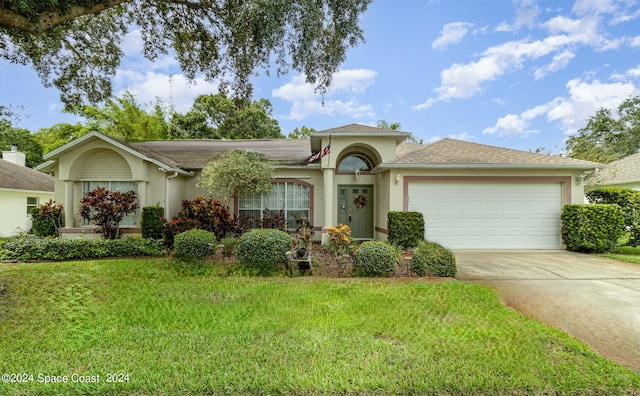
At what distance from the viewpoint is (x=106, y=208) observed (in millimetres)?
10211

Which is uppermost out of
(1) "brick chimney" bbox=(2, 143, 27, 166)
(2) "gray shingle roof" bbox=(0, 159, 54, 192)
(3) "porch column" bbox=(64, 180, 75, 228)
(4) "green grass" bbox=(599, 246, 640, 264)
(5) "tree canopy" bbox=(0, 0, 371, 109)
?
(5) "tree canopy" bbox=(0, 0, 371, 109)

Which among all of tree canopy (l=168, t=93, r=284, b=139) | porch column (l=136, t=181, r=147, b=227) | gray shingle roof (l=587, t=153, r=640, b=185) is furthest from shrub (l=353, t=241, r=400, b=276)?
tree canopy (l=168, t=93, r=284, b=139)

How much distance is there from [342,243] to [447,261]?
2880 mm

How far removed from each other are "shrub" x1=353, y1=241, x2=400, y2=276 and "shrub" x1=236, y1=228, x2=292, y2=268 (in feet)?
6.43

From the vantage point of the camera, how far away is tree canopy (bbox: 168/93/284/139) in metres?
28.2

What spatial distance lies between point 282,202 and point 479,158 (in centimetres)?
790

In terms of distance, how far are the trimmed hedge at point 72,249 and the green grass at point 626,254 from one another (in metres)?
14.5

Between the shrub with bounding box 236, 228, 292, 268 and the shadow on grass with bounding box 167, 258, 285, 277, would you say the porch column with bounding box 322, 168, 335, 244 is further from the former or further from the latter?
the shadow on grass with bounding box 167, 258, 285, 277

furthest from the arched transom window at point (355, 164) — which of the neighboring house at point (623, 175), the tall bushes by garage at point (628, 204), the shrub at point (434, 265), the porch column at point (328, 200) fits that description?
the neighboring house at point (623, 175)

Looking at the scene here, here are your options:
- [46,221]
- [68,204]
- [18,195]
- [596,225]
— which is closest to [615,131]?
[596,225]

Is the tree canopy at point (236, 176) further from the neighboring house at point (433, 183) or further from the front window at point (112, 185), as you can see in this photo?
the front window at point (112, 185)

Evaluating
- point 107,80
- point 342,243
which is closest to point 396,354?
point 342,243

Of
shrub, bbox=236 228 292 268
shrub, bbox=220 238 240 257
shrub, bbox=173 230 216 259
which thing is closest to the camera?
shrub, bbox=236 228 292 268

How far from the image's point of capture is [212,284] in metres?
6.61
